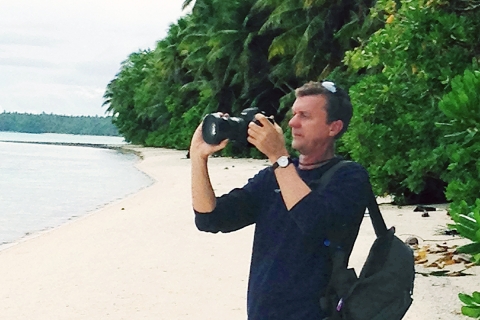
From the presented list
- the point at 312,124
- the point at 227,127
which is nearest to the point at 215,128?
the point at 227,127

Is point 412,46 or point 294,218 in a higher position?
point 412,46

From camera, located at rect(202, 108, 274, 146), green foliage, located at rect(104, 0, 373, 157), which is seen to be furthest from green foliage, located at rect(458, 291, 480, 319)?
green foliage, located at rect(104, 0, 373, 157)

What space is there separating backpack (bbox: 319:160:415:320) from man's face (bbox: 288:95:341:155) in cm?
11

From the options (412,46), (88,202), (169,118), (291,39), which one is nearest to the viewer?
(412,46)

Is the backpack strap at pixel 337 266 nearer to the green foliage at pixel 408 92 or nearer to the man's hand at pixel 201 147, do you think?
the man's hand at pixel 201 147

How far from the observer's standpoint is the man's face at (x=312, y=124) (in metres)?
2.33

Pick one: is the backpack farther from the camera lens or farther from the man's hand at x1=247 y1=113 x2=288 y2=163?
the camera lens

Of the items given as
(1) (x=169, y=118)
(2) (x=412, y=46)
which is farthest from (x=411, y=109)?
(1) (x=169, y=118)

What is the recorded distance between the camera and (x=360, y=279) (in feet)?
7.45

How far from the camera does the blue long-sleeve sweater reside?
2.26 metres

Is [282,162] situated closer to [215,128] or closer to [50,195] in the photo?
[215,128]

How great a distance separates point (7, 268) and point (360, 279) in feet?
22.3

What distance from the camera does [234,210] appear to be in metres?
2.54

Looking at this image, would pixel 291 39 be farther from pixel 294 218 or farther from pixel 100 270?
pixel 294 218
